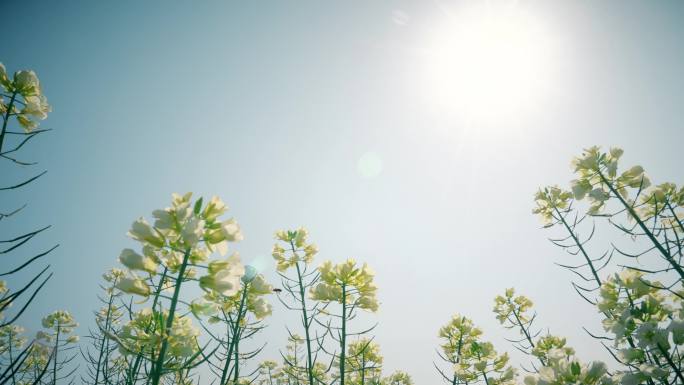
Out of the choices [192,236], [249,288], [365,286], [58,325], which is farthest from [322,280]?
[58,325]

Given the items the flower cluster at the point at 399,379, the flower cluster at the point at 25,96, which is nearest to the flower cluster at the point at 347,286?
the flower cluster at the point at 25,96

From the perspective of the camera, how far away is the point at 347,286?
14.5 ft

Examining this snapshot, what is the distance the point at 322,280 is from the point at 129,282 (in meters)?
2.75

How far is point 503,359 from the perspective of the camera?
290 inches

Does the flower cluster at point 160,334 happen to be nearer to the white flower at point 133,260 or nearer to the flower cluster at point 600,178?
the white flower at point 133,260

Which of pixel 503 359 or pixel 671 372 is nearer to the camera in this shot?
pixel 671 372

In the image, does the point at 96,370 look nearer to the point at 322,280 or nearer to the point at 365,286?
the point at 322,280

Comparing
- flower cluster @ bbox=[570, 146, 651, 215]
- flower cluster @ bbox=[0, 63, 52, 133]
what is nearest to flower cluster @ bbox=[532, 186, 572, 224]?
flower cluster @ bbox=[570, 146, 651, 215]

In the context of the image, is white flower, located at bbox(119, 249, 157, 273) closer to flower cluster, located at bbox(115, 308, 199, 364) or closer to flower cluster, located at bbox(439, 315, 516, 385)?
flower cluster, located at bbox(115, 308, 199, 364)

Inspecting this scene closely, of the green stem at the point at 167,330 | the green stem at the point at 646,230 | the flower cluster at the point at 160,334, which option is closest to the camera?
the green stem at the point at 167,330

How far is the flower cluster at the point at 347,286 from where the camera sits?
430cm

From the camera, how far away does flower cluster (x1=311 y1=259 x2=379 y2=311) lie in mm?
4301

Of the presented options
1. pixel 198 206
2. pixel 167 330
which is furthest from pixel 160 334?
pixel 198 206

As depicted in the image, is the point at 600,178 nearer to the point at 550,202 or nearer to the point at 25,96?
the point at 550,202
